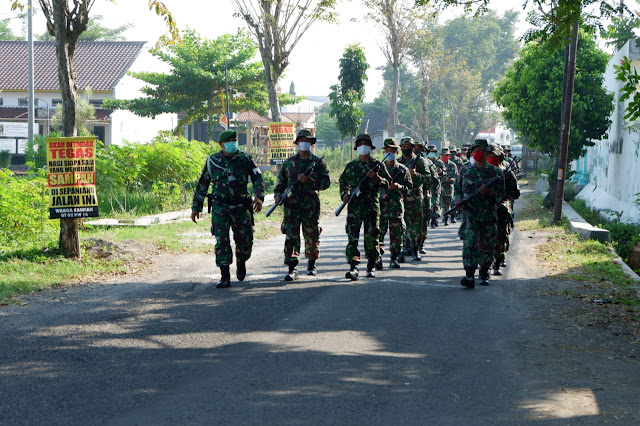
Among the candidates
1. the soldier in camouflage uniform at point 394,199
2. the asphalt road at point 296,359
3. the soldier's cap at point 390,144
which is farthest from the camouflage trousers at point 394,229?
the asphalt road at point 296,359

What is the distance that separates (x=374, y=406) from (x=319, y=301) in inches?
141

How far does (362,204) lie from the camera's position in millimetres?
10070

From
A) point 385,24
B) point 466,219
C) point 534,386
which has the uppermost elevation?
point 385,24

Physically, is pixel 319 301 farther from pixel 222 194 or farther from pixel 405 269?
pixel 405 269

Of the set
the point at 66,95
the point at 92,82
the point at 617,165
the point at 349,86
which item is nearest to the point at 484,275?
the point at 66,95

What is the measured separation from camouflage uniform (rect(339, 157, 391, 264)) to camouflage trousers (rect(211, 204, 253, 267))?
1.41m

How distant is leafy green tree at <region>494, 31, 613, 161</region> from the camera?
23219 mm

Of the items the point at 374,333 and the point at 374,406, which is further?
the point at 374,333

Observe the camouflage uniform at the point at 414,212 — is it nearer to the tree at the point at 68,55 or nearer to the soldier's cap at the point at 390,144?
the soldier's cap at the point at 390,144

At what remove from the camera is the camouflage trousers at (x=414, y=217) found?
497 inches

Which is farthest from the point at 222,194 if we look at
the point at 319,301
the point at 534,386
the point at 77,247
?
the point at 534,386

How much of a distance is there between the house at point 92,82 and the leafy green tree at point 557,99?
25196 mm

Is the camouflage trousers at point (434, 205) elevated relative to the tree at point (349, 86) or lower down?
lower down

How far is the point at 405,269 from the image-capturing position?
1157 centimetres
